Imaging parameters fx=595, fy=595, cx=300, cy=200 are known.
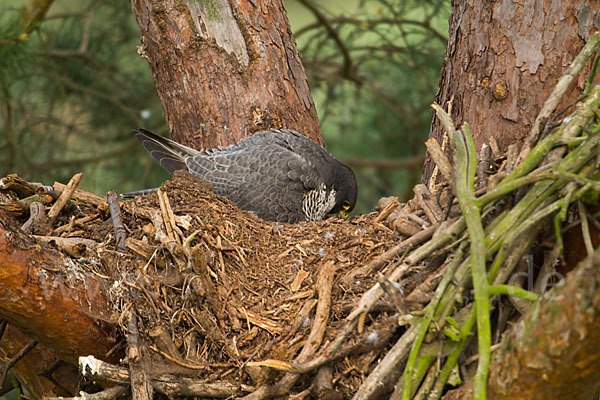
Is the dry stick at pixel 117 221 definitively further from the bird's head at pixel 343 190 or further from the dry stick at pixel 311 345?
the bird's head at pixel 343 190

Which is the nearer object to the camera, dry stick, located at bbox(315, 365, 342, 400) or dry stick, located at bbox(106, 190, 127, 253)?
dry stick, located at bbox(315, 365, 342, 400)

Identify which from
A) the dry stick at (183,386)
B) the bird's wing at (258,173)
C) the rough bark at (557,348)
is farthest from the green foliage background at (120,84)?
the rough bark at (557,348)

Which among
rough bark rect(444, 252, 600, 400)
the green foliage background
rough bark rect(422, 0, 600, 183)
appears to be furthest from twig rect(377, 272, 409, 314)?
the green foliage background

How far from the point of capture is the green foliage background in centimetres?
491

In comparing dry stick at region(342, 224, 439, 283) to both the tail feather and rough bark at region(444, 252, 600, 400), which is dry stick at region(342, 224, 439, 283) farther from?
the tail feather

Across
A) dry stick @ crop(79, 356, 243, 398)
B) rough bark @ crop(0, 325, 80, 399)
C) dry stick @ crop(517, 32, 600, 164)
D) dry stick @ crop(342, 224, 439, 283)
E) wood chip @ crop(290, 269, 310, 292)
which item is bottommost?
rough bark @ crop(0, 325, 80, 399)

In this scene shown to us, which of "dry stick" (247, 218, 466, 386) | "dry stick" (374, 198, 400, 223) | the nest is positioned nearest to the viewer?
the nest

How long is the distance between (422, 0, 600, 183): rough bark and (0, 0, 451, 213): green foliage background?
2333 mm

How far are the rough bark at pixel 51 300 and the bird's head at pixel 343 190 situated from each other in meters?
2.11

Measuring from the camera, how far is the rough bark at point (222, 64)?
3445 millimetres

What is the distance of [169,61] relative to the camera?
350 centimetres

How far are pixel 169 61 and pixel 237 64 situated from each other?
1.32 ft

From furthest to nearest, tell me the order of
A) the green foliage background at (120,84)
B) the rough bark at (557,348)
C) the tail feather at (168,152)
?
the green foliage background at (120,84) < the tail feather at (168,152) < the rough bark at (557,348)

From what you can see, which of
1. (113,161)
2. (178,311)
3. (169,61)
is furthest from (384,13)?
(178,311)
